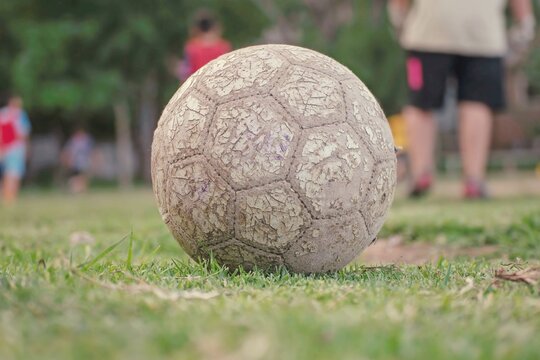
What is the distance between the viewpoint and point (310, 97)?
3.55 metres

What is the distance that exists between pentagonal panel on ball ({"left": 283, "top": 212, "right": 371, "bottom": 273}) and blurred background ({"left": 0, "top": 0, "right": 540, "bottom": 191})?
19.0m

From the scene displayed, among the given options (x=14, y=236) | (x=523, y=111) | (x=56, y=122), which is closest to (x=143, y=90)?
(x=56, y=122)

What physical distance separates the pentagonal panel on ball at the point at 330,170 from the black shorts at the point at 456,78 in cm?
565

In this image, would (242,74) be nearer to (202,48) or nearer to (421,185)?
(421,185)

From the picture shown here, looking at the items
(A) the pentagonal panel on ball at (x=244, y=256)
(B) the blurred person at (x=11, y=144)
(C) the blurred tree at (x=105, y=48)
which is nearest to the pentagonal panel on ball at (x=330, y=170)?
(A) the pentagonal panel on ball at (x=244, y=256)

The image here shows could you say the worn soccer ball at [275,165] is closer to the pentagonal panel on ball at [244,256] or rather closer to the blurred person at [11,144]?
the pentagonal panel on ball at [244,256]

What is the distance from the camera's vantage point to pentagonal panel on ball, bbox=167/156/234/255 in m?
3.50

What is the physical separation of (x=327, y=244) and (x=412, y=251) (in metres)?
2.41

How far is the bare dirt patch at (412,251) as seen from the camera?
17.8ft

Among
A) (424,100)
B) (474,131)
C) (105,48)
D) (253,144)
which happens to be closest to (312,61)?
(253,144)

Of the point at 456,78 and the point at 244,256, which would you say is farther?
the point at 456,78

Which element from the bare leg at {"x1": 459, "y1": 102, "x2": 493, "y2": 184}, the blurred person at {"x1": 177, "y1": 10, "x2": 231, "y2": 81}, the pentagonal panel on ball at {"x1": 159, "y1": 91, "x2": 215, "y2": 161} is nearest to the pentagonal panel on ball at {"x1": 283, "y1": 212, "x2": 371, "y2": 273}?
the pentagonal panel on ball at {"x1": 159, "y1": 91, "x2": 215, "y2": 161}

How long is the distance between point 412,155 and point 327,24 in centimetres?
2348

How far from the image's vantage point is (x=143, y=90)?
1141 inches
